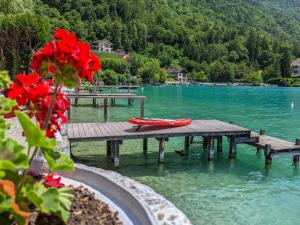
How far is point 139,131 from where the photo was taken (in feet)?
48.2

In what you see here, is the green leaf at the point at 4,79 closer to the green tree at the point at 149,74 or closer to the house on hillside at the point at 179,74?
the green tree at the point at 149,74

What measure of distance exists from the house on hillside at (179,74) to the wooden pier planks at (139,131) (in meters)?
133

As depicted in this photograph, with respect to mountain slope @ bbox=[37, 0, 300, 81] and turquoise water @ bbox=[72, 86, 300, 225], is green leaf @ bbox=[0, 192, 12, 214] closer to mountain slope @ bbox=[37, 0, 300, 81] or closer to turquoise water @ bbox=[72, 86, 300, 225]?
turquoise water @ bbox=[72, 86, 300, 225]

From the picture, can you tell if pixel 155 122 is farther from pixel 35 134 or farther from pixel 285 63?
pixel 285 63

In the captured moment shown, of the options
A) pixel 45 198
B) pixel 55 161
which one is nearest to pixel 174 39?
pixel 55 161

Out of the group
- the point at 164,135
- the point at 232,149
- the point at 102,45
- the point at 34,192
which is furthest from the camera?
the point at 102,45

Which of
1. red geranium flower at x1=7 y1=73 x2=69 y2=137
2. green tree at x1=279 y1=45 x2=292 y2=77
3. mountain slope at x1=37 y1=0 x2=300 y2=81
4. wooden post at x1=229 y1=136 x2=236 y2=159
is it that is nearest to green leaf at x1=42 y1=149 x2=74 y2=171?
red geranium flower at x1=7 y1=73 x2=69 y2=137

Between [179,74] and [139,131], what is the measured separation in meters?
137

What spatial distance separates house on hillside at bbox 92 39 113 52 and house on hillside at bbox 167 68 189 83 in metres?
27.2

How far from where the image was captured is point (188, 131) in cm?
1492

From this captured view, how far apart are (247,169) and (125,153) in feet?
16.7

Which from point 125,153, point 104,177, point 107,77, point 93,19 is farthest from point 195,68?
point 104,177

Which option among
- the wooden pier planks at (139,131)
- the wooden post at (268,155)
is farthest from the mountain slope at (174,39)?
the wooden post at (268,155)

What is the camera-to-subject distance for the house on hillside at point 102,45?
154 metres
